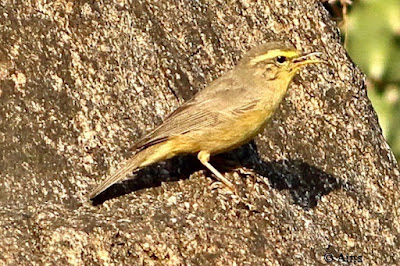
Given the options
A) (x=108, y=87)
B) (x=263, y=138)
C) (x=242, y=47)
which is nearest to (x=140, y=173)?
(x=108, y=87)

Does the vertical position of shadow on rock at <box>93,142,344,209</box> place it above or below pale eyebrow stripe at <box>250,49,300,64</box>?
below

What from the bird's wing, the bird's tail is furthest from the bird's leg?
the bird's tail

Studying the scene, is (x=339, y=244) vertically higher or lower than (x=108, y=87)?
lower

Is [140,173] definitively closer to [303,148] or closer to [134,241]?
[134,241]

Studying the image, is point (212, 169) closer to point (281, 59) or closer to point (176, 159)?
point (176, 159)

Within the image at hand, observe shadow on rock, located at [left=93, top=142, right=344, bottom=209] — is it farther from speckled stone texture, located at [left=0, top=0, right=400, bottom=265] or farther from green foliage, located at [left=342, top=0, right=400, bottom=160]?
green foliage, located at [left=342, top=0, right=400, bottom=160]

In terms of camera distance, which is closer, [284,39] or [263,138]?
[263,138]

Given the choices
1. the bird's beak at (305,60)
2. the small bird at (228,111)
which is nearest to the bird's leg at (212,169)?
the small bird at (228,111)
